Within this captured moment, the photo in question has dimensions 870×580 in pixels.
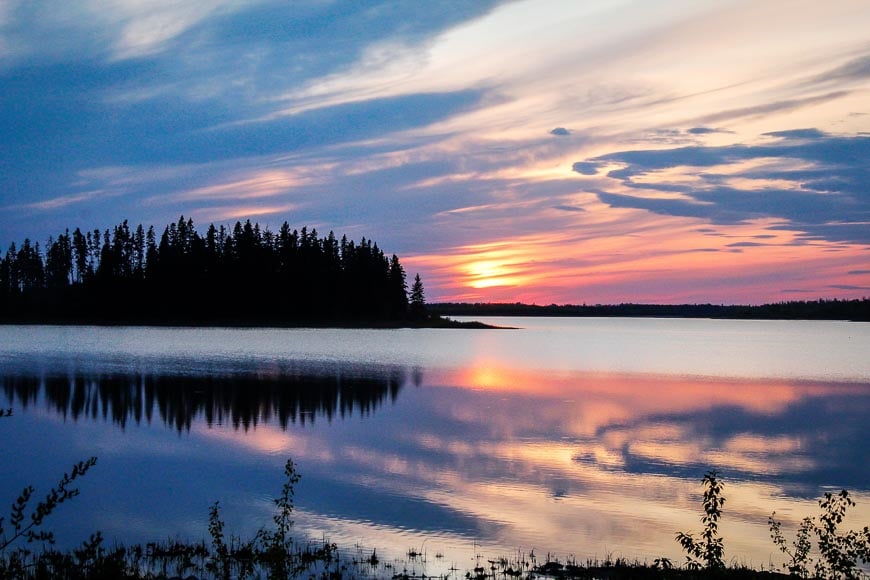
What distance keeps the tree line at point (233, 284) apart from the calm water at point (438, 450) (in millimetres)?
67425

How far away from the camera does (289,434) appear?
25.0m

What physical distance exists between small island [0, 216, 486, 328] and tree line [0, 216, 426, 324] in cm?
15

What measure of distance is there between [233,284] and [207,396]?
85.1 metres

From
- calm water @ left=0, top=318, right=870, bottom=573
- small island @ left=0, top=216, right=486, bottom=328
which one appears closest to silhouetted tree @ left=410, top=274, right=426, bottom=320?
small island @ left=0, top=216, right=486, bottom=328

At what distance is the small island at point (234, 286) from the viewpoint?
11631 centimetres

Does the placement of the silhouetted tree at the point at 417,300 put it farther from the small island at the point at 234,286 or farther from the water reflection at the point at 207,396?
the water reflection at the point at 207,396

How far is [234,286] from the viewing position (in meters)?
116

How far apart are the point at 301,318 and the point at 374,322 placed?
12442 millimetres

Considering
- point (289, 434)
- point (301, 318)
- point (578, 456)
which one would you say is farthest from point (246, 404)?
point (301, 318)

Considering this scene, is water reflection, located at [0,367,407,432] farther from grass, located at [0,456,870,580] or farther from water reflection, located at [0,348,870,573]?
grass, located at [0,456,870,580]

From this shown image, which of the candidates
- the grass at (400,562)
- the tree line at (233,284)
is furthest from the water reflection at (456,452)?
the tree line at (233,284)

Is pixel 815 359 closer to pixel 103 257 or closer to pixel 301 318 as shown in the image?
pixel 301 318

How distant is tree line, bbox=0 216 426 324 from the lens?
11631 centimetres

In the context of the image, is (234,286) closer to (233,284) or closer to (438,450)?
(233,284)
